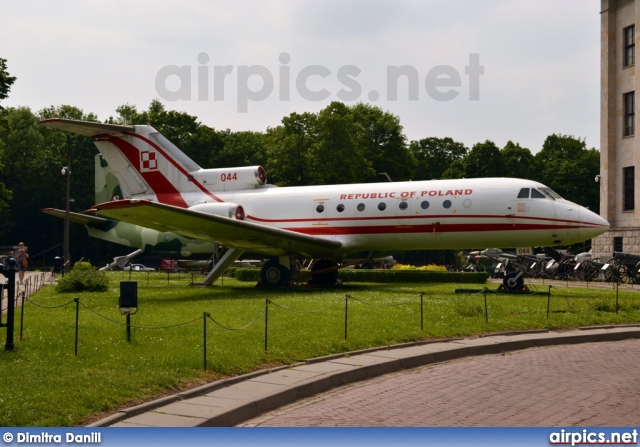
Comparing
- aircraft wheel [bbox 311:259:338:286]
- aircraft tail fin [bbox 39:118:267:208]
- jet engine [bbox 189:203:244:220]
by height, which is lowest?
aircraft wheel [bbox 311:259:338:286]

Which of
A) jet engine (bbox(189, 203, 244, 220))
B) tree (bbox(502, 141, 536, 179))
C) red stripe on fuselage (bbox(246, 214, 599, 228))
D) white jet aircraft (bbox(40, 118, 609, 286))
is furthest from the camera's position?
tree (bbox(502, 141, 536, 179))

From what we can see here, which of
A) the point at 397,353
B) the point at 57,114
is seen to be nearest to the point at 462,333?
the point at 397,353

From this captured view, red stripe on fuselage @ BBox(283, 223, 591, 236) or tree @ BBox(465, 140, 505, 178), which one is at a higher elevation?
tree @ BBox(465, 140, 505, 178)

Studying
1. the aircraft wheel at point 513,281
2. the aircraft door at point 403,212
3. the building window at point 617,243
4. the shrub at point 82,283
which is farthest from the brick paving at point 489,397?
the building window at point 617,243

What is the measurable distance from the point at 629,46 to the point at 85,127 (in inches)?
1298

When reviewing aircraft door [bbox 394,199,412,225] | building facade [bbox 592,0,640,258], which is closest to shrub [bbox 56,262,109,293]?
aircraft door [bbox 394,199,412,225]

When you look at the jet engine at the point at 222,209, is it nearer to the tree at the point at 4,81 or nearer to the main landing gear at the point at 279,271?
the main landing gear at the point at 279,271

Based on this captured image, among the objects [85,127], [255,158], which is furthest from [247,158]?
[85,127]

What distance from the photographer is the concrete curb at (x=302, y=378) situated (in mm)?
8531

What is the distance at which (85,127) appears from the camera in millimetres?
28812

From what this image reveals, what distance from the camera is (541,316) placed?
1803 centimetres

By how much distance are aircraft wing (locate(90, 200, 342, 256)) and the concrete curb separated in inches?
424

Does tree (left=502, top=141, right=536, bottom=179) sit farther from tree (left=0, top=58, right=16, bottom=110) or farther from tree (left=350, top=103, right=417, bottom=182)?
tree (left=0, top=58, right=16, bottom=110)

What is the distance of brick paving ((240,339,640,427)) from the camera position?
28.6 feet
